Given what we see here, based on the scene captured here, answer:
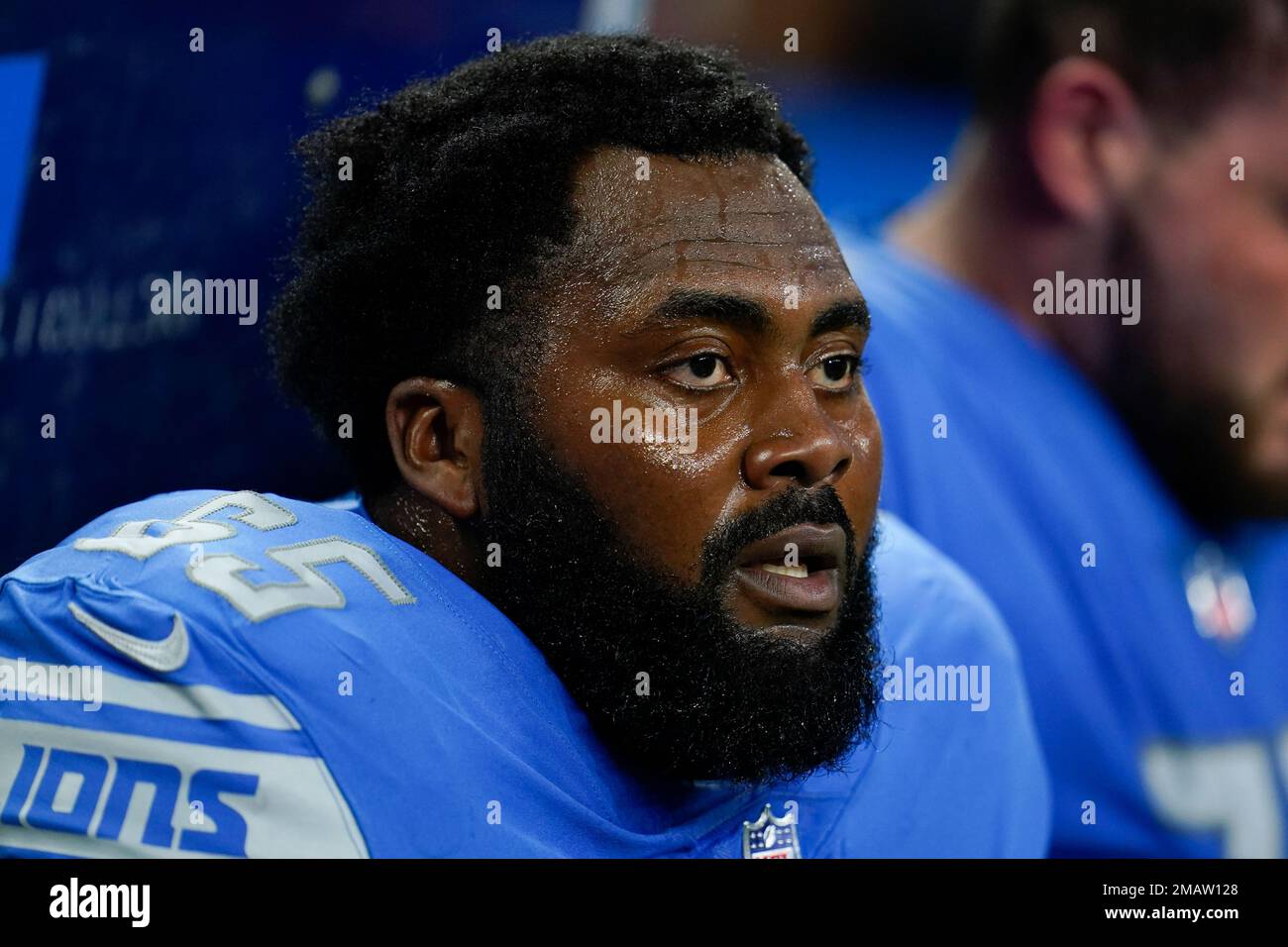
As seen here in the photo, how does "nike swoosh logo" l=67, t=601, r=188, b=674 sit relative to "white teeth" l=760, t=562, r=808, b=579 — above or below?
below

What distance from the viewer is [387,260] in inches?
53.1

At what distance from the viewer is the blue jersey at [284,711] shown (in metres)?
1.07

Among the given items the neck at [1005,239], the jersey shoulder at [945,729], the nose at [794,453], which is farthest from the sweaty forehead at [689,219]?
the neck at [1005,239]

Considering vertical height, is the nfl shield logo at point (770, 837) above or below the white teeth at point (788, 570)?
below

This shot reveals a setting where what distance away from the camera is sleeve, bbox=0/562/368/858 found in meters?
1.07

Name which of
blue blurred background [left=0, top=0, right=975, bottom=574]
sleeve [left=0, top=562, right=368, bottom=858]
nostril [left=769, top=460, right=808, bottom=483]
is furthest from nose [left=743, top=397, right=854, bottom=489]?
blue blurred background [left=0, top=0, right=975, bottom=574]

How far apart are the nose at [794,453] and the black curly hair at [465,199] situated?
22 centimetres

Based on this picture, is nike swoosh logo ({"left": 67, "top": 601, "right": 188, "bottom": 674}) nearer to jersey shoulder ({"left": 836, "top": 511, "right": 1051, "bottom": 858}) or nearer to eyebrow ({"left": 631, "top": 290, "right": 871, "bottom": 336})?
eyebrow ({"left": 631, "top": 290, "right": 871, "bottom": 336})

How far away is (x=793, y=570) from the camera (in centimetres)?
125

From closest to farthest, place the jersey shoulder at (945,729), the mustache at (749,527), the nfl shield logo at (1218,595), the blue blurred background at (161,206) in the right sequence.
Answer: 1. the mustache at (749,527)
2. the jersey shoulder at (945,729)
3. the blue blurred background at (161,206)
4. the nfl shield logo at (1218,595)

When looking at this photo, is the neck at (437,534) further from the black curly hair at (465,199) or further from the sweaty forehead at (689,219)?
the sweaty forehead at (689,219)

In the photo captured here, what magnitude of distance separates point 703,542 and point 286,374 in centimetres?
49
